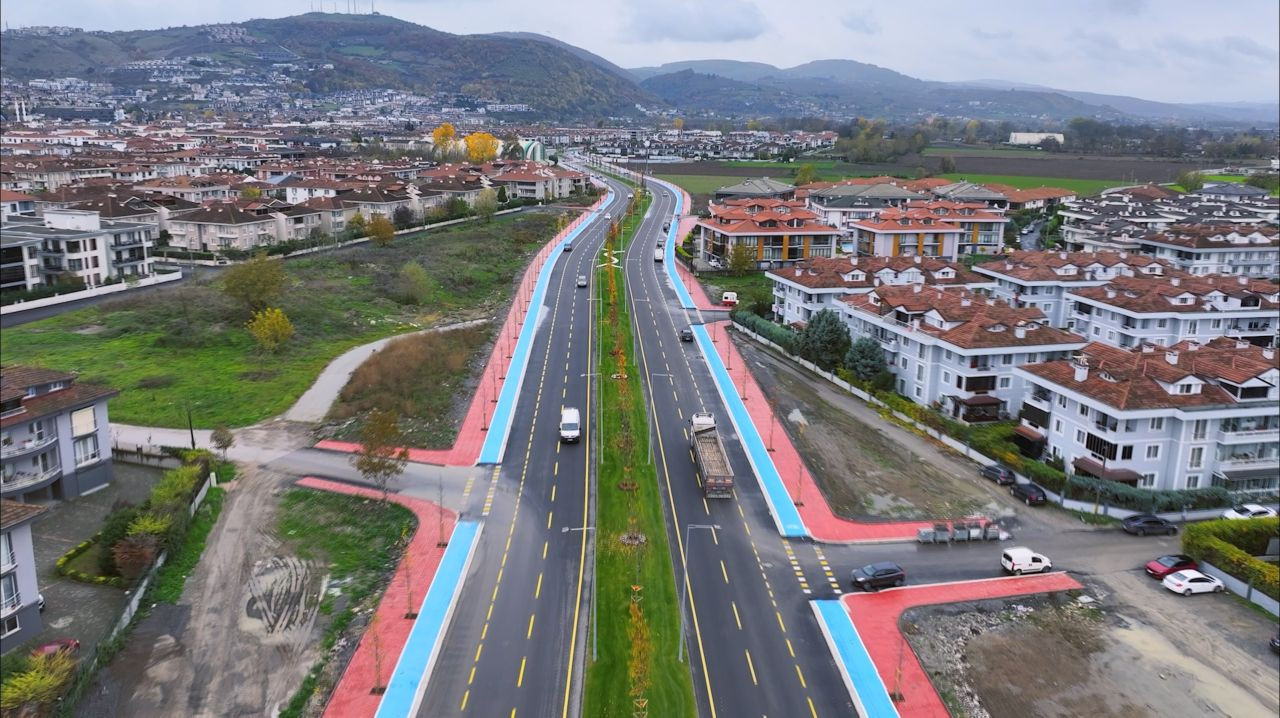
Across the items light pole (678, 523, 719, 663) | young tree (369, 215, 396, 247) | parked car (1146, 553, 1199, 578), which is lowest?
parked car (1146, 553, 1199, 578)

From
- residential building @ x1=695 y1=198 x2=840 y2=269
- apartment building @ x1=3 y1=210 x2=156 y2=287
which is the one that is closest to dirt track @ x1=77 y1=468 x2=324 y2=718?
apartment building @ x1=3 y1=210 x2=156 y2=287


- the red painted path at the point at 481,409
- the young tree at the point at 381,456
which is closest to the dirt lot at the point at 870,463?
the red painted path at the point at 481,409

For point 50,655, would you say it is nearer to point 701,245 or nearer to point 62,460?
point 62,460

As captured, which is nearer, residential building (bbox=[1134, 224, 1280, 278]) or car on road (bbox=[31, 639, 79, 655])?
car on road (bbox=[31, 639, 79, 655])

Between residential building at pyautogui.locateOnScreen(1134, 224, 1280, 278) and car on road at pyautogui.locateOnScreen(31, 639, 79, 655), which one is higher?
residential building at pyautogui.locateOnScreen(1134, 224, 1280, 278)

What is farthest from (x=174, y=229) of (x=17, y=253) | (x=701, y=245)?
(x=701, y=245)

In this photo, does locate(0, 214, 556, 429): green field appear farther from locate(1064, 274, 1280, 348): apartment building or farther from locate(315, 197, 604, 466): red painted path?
locate(1064, 274, 1280, 348): apartment building
